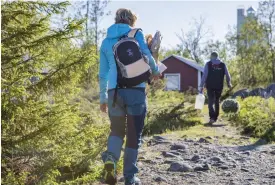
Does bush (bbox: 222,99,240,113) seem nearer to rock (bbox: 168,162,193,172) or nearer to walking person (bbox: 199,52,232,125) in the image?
walking person (bbox: 199,52,232,125)

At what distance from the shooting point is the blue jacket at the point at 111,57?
4.66 meters

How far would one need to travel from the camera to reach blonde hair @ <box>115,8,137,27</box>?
477cm

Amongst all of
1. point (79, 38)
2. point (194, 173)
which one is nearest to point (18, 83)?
point (79, 38)

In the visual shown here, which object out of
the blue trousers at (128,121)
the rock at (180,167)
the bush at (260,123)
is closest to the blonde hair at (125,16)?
the blue trousers at (128,121)

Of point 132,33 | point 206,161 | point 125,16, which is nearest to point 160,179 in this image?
point 206,161

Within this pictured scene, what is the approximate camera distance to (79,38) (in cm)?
443

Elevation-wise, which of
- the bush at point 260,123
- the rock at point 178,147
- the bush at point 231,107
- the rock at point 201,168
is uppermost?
the bush at point 231,107

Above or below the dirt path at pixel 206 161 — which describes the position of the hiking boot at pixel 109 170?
above

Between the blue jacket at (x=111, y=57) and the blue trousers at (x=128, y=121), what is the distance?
0.40 ft

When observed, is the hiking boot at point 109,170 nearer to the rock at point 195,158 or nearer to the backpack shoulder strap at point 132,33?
the backpack shoulder strap at point 132,33

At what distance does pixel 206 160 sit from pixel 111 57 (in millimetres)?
2421

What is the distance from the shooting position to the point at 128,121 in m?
4.61

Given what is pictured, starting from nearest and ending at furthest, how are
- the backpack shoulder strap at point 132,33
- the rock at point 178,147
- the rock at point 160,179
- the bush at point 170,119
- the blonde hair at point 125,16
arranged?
the backpack shoulder strap at point 132,33 < the blonde hair at point 125,16 < the rock at point 160,179 < the rock at point 178,147 < the bush at point 170,119

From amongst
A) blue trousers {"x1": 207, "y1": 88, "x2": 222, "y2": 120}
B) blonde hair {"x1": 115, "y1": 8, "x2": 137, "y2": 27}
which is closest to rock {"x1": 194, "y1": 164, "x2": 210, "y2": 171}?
blonde hair {"x1": 115, "y1": 8, "x2": 137, "y2": 27}
